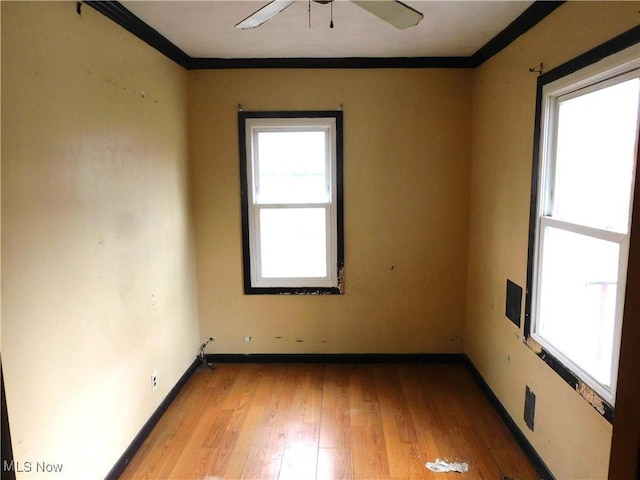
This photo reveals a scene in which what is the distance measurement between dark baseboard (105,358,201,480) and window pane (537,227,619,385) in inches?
91.9

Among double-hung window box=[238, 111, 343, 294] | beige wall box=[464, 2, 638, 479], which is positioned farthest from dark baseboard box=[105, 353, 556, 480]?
double-hung window box=[238, 111, 343, 294]

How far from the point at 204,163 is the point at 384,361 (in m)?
2.23

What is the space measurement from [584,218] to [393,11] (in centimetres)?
126

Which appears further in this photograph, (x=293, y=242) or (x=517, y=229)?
(x=293, y=242)

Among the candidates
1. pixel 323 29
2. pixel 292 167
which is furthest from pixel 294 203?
pixel 323 29

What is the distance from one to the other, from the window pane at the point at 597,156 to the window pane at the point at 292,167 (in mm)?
1726

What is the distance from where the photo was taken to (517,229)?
2412 mm

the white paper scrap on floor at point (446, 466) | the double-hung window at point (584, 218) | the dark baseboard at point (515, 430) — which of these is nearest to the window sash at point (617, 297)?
the double-hung window at point (584, 218)

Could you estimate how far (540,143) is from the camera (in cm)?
210

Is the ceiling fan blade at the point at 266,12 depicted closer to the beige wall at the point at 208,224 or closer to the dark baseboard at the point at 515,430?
the beige wall at the point at 208,224

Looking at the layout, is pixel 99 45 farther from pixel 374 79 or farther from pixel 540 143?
pixel 540 143

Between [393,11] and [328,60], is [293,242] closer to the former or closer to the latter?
[328,60]

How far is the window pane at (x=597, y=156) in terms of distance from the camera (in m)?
1.58

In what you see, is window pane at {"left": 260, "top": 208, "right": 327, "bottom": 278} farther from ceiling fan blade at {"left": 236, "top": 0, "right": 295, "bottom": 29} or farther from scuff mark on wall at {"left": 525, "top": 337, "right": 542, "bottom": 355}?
ceiling fan blade at {"left": 236, "top": 0, "right": 295, "bottom": 29}
